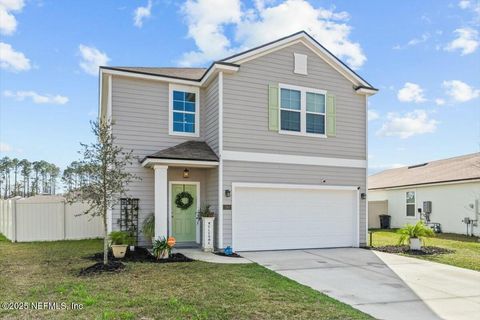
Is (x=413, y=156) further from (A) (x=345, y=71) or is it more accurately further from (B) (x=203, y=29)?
(B) (x=203, y=29)

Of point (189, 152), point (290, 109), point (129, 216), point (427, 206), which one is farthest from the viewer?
point (427, 206)

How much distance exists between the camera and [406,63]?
1688 centimetres

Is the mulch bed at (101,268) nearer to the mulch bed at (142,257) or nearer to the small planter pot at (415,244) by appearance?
the mulch bed at (142,257)

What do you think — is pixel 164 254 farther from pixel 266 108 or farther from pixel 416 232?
pixel 416 232

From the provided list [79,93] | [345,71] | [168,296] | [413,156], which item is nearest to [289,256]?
[168,296]

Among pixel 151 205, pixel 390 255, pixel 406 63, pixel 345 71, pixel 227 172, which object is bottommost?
pixel 390 255

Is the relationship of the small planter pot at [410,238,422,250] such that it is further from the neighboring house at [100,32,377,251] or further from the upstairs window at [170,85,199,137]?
the upstairs window at [170,85,199,137]

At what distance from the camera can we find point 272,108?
41.8 feet

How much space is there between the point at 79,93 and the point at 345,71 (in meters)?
12.2

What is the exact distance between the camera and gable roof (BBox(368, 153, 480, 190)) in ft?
61.8

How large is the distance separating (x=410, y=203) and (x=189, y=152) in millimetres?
14659

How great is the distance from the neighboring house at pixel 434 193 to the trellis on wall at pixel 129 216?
1447 cm

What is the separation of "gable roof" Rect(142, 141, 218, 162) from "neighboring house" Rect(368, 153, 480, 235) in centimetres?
1237

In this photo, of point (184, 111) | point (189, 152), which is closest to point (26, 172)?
point (184, 111)
